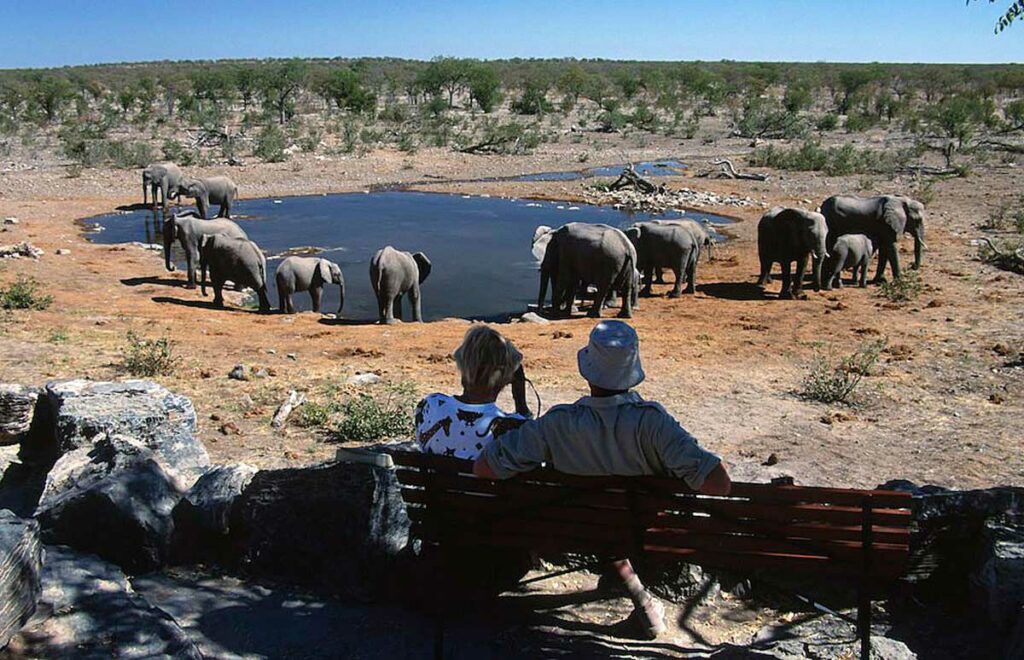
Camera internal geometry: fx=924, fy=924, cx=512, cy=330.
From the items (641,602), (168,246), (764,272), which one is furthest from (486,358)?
(168,246)

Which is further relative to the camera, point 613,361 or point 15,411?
point 15,411

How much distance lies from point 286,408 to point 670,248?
9090mm

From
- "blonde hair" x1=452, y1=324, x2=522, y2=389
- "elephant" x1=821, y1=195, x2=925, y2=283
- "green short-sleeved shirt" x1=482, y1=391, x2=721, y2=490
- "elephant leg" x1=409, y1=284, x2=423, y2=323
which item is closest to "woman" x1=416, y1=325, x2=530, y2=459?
"blonde hair" x1=452, y1=324, x2=522, y2=389

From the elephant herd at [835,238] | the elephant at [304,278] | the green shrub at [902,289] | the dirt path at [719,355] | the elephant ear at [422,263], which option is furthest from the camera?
the elephant herd at [835,238]

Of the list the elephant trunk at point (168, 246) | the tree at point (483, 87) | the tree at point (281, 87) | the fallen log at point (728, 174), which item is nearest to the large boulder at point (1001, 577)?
the elephant trunk at point (168, 246)

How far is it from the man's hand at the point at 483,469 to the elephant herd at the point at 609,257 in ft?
32.1

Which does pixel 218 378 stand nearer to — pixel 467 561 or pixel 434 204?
pixel 467 561

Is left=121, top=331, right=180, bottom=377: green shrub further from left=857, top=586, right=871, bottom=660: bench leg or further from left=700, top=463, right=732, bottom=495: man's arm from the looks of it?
left=857, top=586, right=871, bottom=660: bench leg

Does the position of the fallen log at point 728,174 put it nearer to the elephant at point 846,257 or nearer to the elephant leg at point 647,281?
the elephant at point 846,257

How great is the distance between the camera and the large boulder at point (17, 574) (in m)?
3.15

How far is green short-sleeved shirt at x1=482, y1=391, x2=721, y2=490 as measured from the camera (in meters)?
3.45

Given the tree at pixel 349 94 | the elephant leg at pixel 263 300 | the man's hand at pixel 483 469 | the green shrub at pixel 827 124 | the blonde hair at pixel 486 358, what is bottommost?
the elephant leg at pixel 263 300

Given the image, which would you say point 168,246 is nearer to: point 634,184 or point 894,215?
point 894,215

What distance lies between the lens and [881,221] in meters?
16.0
